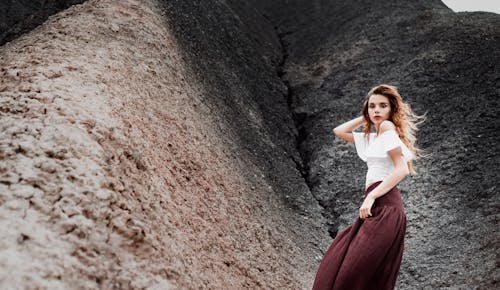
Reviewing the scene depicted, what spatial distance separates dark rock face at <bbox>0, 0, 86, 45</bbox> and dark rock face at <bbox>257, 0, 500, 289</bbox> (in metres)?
5.82

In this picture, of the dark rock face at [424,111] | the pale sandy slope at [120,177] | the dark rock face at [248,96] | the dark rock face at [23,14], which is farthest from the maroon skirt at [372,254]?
the dark rock face at [23,14]

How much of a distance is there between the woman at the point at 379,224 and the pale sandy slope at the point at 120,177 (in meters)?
1.19

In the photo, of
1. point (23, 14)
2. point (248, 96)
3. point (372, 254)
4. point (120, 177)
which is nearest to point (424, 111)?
point (248, 96)

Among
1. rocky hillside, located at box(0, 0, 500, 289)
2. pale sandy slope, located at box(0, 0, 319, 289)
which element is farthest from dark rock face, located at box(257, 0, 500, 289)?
pale sandy slope, located at box(0, 0, 319, 289)

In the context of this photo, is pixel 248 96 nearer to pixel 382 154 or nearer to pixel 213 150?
pixel 213 150

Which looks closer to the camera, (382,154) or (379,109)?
(382,154)

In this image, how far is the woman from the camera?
10.7 ft

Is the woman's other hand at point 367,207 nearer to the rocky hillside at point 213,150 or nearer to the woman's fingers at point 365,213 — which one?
the woman's fingers at point 365,213

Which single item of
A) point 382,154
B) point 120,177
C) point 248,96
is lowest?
point 248,96

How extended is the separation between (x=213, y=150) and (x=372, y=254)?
3.19 metres

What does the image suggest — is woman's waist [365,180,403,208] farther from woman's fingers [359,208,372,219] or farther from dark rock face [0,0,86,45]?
dark rock face [0,0,86,45]

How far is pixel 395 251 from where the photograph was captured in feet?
11.1

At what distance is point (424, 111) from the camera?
8.91m

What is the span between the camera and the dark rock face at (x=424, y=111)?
608 centimetres
